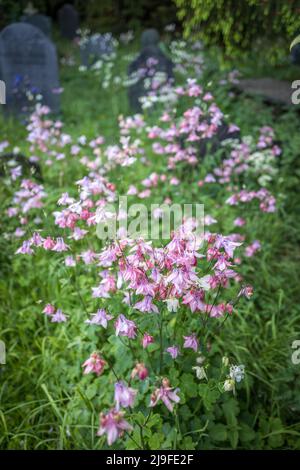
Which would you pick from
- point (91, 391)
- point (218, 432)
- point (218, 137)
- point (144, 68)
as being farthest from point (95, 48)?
point (218, 432)

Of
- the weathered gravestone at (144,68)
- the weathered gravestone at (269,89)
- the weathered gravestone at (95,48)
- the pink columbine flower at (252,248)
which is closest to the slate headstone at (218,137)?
the weathered gravestone at (269,89)

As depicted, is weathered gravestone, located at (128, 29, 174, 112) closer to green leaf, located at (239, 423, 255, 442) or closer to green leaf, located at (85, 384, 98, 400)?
green leaf, located at (85, 384, 98, 400)

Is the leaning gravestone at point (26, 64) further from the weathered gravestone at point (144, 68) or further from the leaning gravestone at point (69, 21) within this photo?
the leaning gravestone at point (69, 21)

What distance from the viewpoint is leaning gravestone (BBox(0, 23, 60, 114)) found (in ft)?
19.1

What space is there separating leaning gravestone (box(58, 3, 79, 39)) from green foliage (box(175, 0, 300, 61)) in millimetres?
10422

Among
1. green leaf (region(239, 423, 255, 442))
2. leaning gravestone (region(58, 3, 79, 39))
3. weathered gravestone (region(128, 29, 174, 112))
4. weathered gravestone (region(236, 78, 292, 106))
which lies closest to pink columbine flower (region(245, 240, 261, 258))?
green leaf (region(239, 423, 255, 442))

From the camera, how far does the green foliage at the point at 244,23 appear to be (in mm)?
3330

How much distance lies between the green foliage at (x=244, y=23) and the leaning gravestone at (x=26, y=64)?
2.52 meters

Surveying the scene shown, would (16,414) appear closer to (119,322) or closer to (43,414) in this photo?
(43,414)

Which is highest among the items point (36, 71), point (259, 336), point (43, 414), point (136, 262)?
point (36, 71)

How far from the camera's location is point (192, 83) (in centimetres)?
289

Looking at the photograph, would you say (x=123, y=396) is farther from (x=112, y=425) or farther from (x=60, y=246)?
(x=60, y=246)
